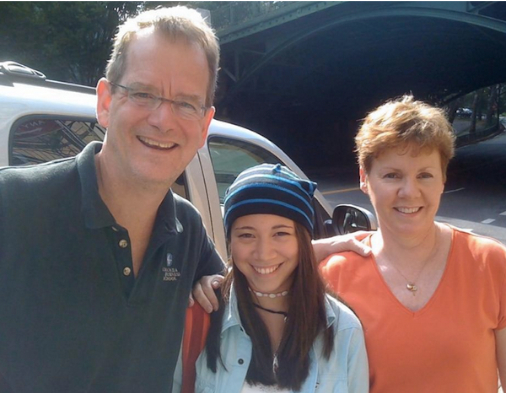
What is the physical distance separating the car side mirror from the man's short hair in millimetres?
1813

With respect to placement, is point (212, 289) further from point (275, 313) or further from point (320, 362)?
point (320, 362)

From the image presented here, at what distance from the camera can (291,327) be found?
194cm

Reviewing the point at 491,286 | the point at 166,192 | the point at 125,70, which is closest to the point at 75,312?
the point at 166,192

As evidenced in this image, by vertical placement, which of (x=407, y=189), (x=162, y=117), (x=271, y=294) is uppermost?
(x=162, y=117)

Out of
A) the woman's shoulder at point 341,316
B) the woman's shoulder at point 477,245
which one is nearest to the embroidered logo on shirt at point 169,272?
the woman's shoulder at point 341,316

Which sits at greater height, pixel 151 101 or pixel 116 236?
pixel 151 101

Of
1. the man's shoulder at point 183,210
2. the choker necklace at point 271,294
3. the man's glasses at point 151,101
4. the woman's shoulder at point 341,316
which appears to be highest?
the man's glasses at point 151,101

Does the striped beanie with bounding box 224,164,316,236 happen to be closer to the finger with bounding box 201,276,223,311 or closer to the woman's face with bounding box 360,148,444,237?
the finger with bounding box 201,276,223,311

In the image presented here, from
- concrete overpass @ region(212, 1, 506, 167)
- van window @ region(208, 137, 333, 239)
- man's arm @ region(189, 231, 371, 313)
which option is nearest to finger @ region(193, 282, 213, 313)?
man's arm @ region(189, 231, 371, 313)

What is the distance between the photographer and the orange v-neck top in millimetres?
1917

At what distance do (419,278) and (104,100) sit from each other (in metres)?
1.38

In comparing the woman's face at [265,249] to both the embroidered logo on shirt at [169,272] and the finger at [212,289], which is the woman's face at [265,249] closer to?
the finger at [212,289]

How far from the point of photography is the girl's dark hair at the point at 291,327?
187cm

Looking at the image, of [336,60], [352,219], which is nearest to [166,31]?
[352,219]
